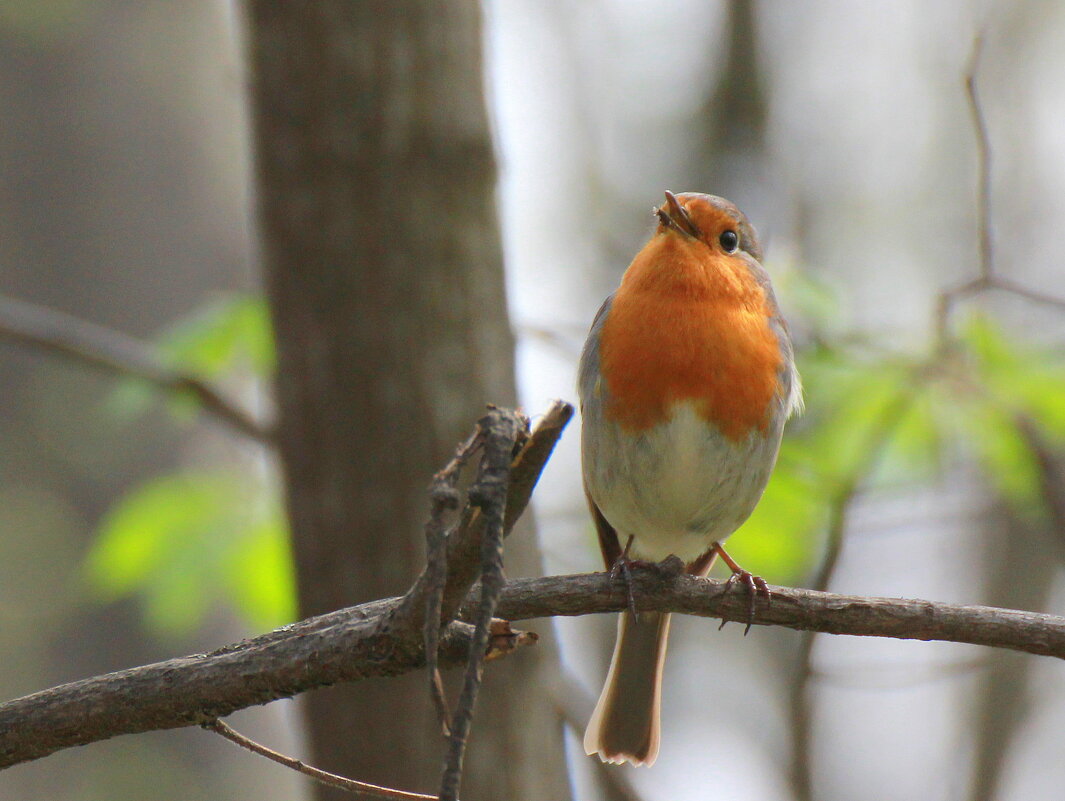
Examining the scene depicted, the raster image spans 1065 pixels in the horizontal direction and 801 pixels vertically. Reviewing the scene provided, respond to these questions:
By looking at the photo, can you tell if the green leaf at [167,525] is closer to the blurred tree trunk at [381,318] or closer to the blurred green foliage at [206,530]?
the blurred green foliage at [206,530]

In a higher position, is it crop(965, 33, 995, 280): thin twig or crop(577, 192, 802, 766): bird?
crop(965, 33, 995, 280): thin twig

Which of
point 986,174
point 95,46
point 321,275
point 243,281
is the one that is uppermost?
point 95,46

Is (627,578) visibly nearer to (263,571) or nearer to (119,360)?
(119,360)

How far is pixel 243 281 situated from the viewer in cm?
684

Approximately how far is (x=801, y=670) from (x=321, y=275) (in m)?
1.63

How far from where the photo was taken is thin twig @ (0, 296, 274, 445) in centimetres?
331

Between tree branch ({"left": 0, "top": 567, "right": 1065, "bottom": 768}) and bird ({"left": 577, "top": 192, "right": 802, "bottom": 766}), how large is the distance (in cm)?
67

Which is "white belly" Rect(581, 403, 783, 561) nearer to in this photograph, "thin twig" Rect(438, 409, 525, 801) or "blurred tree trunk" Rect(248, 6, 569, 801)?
"blurred tree trunk" Rect(248, 6, 569, 801)

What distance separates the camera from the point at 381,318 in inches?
117

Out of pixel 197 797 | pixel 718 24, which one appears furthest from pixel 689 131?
pixel 197 797

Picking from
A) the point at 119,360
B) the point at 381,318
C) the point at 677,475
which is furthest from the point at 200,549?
the point at 677,475

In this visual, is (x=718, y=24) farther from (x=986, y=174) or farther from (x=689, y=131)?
(x=986, y=174)

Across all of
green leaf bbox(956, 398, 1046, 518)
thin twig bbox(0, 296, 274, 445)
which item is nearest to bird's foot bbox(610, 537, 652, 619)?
thin twig bbox(0, 296, 274, 445)

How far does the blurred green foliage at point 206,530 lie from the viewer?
13.0ft
